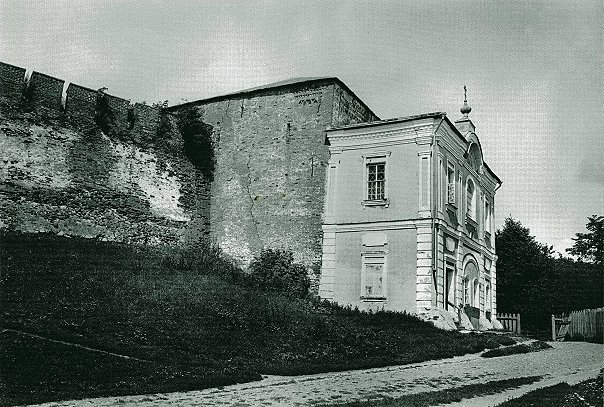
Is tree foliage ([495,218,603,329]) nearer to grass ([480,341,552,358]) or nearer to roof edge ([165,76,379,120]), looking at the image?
roof edge ([165,76,379,120])

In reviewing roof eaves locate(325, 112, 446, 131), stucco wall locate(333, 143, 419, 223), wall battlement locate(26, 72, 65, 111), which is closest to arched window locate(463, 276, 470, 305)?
stucco wall locate(333, 143, 419, 223)

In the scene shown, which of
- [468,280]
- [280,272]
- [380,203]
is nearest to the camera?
[380,203]

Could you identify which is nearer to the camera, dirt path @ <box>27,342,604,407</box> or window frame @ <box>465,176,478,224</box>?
dirt path @ <box>27,342,604,407</box>

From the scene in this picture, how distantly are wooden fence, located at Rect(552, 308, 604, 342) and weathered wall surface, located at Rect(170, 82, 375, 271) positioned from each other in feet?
29.4

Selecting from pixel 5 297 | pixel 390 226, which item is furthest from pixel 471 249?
pixel 5 297

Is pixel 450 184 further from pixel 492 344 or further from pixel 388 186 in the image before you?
pixel 492 344

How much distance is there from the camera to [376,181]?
22.9m

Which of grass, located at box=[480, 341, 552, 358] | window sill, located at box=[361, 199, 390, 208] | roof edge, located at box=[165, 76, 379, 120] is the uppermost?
roof edge, located at box=[165, 76, 379, 120]

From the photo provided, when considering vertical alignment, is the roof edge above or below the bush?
above

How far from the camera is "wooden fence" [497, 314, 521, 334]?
26344mm

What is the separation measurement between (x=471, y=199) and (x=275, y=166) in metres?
8.19

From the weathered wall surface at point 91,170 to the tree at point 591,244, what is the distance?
72.5ft

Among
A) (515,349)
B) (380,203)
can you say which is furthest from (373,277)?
(515,349)

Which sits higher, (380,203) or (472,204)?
(472,204)
